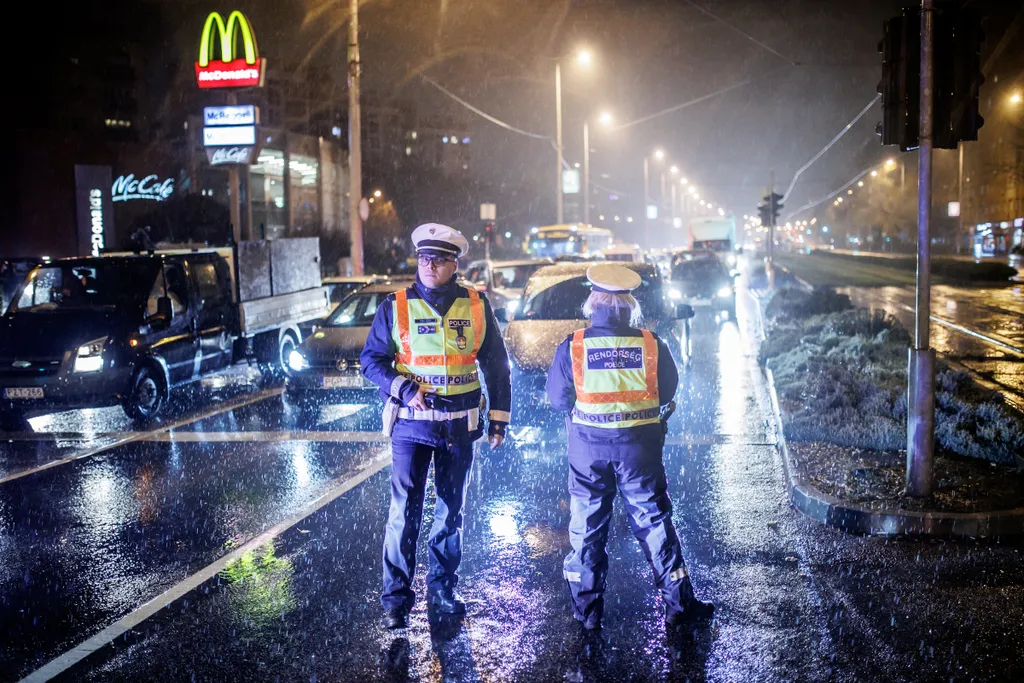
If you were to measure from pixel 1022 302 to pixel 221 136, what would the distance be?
23.9 m

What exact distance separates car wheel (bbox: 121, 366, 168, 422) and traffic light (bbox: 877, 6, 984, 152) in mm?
8565

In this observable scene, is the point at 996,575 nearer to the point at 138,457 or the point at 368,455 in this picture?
the point at 368,455

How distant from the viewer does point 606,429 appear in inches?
186

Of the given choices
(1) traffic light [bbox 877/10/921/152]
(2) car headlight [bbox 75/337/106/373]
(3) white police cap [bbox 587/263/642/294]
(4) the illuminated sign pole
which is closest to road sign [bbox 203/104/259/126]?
(4) the illuminated sign pole

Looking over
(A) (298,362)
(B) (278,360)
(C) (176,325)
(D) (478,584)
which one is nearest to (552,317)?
(A) (298,362)

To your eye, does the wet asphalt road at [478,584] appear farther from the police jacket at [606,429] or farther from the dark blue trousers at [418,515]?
the police jacket at [606,429]

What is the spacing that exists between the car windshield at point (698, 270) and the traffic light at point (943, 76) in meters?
19.2

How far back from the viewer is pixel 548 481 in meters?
8.03

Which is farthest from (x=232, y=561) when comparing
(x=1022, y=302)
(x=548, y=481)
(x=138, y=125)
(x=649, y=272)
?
(x=138, y=125)

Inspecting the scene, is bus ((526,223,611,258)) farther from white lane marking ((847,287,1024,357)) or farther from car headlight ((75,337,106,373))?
car headlight ((75,337,106,373))

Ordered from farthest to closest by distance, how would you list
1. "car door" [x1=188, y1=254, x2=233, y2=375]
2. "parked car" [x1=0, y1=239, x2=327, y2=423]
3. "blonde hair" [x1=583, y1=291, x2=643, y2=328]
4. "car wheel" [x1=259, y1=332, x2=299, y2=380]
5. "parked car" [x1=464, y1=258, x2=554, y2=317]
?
1. "parked car" [x1=464, y1=258, x2=554, y2=317]
2. "car wheel" [x1=259, y1=332, x2=299, y2=380]
3. "car door" [x1=188, y1=254, x2=233, y2=375]
4. "parked car" [x1=0, y1=239, x2=327, y2=423]
5. "blonde hair" [x1=583, y1=291, x2=643, y2=328]

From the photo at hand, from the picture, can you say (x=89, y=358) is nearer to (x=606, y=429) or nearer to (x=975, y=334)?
(x=606, y=429)

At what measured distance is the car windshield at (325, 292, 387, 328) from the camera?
12984 millimetres

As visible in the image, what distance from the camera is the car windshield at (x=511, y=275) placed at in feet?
65.1
